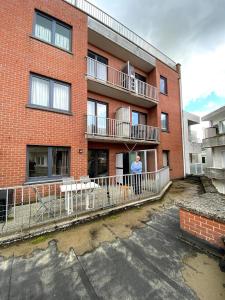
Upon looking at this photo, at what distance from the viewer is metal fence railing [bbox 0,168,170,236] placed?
13.0 feet

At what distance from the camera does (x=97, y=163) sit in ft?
31.3

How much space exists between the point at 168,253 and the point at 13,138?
20.3 ft

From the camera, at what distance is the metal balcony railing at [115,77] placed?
8914 millimetres

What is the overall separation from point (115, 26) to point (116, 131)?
7.09 m

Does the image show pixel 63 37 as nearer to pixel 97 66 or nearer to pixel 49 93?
pixel 97 66

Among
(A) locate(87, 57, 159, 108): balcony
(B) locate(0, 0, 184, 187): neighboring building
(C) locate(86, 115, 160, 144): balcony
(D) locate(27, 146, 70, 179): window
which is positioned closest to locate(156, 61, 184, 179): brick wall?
(B) locate(0, 0, 184, 187): neighboring building

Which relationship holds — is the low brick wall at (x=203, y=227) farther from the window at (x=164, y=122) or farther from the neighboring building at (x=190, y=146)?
the neighboring building at (x=190, y=146)

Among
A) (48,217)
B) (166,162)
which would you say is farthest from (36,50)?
(166,162)

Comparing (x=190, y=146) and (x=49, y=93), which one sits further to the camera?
(x=190, y=146)

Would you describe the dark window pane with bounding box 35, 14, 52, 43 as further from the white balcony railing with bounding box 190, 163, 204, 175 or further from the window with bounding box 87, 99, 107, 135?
the white balcony railing with bounding box 190, 163, 204, 175

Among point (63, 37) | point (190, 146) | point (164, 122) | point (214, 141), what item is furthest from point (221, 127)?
point (63, 37)

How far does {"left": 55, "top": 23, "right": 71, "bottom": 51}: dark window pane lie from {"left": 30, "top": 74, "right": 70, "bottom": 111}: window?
195 centimetres

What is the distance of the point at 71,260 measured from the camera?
276cm

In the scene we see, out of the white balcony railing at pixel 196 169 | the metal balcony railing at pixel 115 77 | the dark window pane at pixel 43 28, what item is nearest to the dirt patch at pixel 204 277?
the metal balcony railing at pixel 115 77
